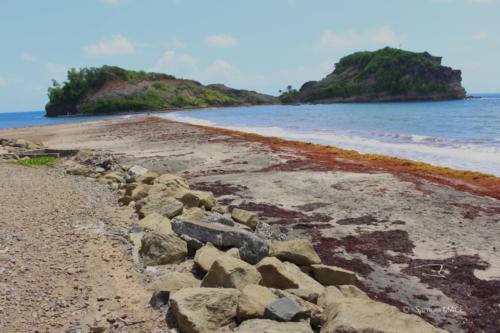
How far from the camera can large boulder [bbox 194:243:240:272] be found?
22.9 feet

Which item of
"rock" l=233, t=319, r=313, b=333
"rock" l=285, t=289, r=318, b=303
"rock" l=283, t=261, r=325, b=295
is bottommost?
"rock" l=283, t=261, r=325, b=295

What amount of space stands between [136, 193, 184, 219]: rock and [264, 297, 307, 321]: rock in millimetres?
5377

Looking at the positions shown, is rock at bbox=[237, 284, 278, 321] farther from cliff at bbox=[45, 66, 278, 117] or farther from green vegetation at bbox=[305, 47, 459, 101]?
green vegetation at bbox=[305, 47, 459, 101]

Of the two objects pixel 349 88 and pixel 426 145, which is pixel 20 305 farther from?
pixel 349 88

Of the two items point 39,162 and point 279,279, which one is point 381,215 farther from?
point 39,162

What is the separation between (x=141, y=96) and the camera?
123938 millimetres

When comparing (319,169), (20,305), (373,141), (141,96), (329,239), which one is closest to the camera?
(20,305)

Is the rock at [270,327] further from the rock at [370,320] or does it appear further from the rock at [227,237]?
the rock at [227,237]

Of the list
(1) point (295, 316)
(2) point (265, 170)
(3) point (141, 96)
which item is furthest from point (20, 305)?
(3) point (141, 96)

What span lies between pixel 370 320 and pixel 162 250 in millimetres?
4023

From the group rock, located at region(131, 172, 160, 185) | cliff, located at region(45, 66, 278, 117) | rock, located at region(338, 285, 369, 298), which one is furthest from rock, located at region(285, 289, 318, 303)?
cliff, located at region(45, 66, 278, 117)

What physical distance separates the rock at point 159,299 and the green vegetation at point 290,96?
167 metres

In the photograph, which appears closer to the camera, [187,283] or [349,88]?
[187,283]

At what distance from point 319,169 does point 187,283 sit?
12069mm
